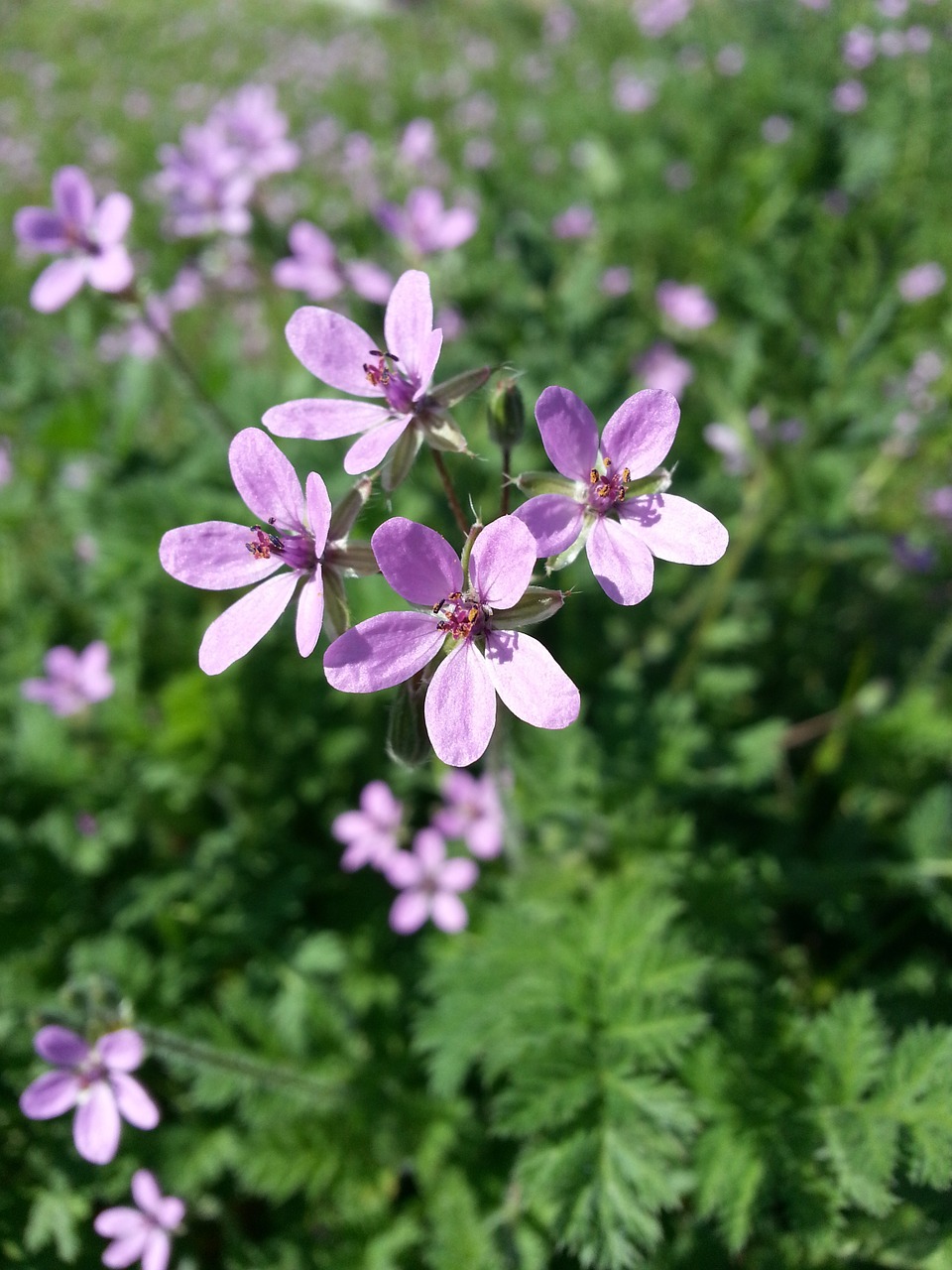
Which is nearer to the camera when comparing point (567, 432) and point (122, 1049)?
point (567, 432)

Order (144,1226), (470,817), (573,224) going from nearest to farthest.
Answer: (144,1226) < (470,817) < (573,224)

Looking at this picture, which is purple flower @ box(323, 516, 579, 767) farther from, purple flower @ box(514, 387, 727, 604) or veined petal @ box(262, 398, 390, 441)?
veined petal @ box(262, 398, 390, 441)

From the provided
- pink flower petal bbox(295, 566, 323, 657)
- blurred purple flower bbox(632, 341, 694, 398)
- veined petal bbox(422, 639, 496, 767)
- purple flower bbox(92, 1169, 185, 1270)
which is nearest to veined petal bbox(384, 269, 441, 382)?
pink flower petal bbox(295, 566, 323, 657)

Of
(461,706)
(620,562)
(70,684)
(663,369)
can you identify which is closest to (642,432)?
(620,562)

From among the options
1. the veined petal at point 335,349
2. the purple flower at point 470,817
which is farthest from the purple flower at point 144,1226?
the veined petal at point 335,349

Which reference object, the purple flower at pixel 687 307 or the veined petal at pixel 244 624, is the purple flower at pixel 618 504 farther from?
the purple flower at pixel 687 307

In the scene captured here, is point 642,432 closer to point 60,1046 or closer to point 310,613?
point 310,613

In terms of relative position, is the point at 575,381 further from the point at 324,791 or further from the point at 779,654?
the point at 324,791
